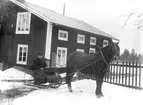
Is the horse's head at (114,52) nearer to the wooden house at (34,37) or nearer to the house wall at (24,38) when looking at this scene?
the wooden house at (34,37)

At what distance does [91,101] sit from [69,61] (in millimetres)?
2349

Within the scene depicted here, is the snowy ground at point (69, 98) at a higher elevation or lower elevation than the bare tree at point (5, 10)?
lower

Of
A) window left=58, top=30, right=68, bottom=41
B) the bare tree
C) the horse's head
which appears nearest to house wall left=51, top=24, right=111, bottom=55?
window left=58, top=30, right=68, bottom=41

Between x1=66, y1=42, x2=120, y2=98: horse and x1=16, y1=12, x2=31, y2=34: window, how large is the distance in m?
7.54

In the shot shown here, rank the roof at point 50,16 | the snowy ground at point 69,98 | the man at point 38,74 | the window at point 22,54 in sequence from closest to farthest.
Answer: the snowy ground at point 69,98 → the man at point 38,74 → the roof at point 50,16 → the window at point 22,54

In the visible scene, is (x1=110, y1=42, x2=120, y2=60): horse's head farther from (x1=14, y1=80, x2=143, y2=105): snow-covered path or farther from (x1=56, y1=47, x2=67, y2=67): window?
(x1=56, y1=47, x2=67, y2=67): window

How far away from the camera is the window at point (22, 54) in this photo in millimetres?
13953

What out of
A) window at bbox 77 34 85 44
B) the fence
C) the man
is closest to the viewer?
the man

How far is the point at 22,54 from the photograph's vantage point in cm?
1411

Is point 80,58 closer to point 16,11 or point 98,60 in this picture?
point 98,60

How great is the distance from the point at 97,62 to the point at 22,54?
347 inches

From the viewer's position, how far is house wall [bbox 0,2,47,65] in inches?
520

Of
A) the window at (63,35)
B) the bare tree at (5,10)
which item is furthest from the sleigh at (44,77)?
the bare tree at (5,10)

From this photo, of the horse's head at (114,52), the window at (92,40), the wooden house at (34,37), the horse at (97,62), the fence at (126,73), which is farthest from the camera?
the window at (92,40)
